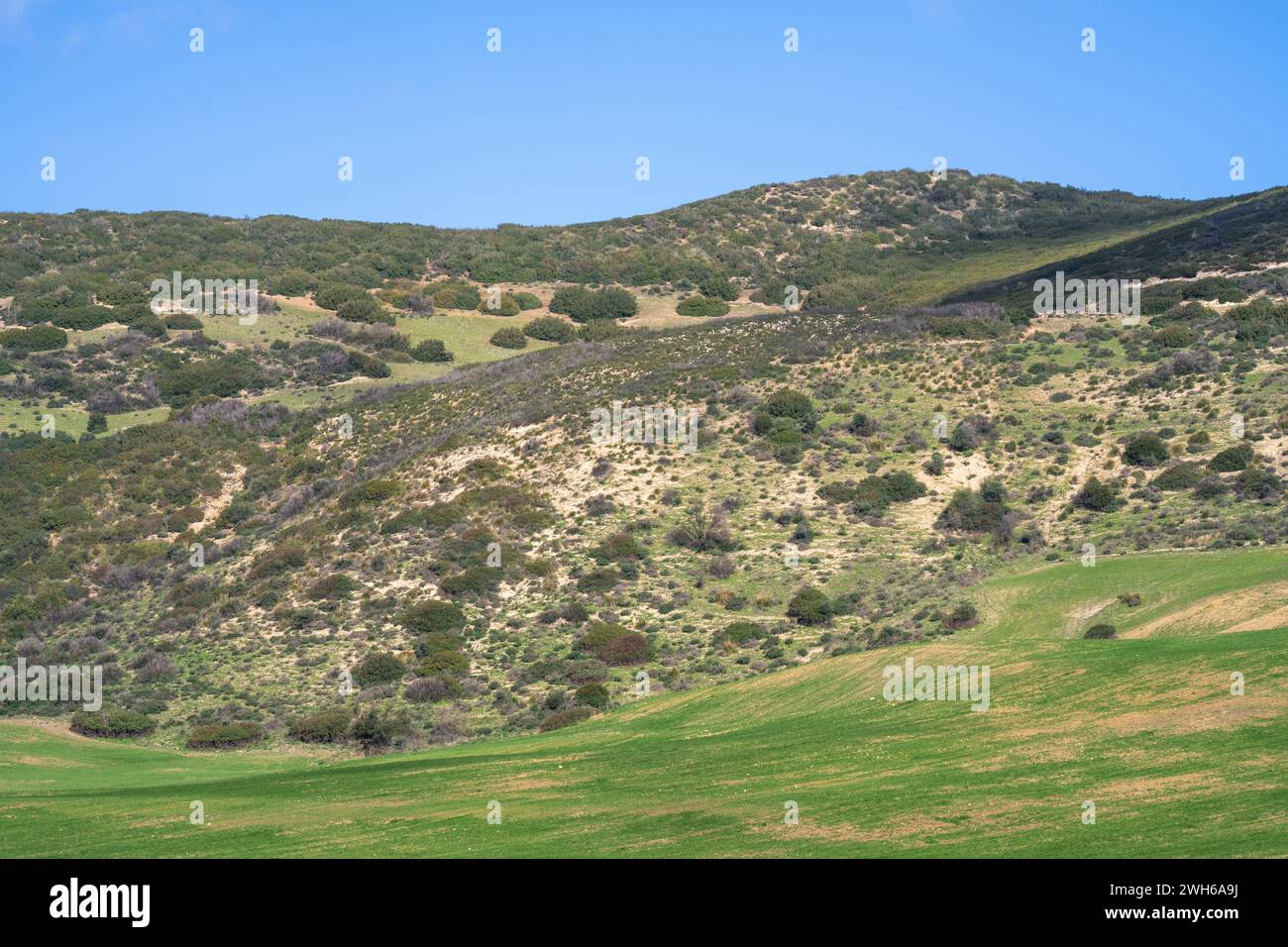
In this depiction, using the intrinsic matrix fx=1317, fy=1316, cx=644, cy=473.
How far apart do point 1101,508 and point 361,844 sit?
137ft

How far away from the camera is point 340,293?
11075cm

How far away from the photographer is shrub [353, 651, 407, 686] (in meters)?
49.2

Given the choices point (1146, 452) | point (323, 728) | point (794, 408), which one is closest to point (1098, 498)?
point (1146, 452)

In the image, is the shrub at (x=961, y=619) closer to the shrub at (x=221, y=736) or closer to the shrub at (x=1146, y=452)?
the shrub at (x=1146, y=452)

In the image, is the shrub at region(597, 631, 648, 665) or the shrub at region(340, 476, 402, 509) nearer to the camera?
the shrub at region(597, 631, 648, 665)

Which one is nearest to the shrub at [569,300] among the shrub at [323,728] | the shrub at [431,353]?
the shrub at [431,353]

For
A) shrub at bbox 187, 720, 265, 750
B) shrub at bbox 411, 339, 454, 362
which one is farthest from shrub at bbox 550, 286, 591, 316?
shrub at bbox 187, 720, 265, 750

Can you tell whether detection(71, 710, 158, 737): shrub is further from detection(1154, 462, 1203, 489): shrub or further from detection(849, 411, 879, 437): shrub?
detection(1154, 462, 1203, 489): shrub

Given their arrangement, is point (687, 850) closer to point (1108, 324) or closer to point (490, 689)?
point (490, 689)

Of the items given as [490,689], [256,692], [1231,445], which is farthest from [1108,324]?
[256,692]

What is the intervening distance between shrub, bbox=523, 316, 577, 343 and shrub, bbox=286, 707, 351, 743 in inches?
2583

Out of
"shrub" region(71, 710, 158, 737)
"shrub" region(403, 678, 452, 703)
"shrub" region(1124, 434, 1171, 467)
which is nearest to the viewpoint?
"shrub" region(71, 710, 158, 737)

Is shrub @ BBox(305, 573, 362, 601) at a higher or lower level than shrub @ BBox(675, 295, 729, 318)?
lower
